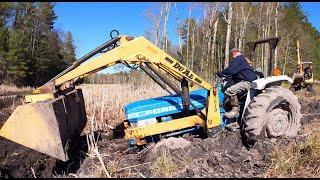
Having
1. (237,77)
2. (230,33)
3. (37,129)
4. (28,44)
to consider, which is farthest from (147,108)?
(28,44)

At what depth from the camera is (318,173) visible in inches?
214

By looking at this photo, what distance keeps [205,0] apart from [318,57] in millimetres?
26141

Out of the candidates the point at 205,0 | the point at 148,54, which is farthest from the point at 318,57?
the point at 148,54

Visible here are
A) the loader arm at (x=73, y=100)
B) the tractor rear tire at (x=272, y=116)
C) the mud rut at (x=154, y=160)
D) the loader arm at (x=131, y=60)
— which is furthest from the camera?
the tractor rear tire at (x=272, y=116)

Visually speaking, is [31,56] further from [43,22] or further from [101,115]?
[101,115]

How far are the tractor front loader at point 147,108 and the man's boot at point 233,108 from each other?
17cm

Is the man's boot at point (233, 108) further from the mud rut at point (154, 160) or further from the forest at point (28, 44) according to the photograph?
the forest at point (28, 44)

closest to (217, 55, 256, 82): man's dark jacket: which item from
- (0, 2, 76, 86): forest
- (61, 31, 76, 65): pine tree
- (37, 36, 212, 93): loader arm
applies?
(37, 36, 212, 93): loader arm

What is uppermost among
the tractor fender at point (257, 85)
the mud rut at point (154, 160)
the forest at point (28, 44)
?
the forest at point (28, 44)

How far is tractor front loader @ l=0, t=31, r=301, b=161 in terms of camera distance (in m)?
5.89

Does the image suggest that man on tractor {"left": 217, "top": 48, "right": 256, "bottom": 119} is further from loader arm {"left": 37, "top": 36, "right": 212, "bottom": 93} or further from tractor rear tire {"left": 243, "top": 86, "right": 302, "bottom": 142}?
loader arm {"left": 37, "top": 36, "right": 212, "bottom": 93}

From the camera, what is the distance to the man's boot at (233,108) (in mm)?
7383

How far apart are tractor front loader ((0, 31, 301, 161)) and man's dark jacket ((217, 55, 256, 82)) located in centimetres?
20

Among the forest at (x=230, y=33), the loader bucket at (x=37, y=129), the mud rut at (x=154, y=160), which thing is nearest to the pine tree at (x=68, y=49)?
the forest at (x=230, y=33)
